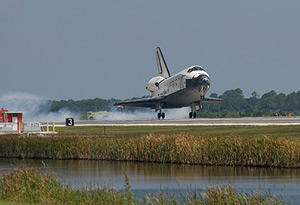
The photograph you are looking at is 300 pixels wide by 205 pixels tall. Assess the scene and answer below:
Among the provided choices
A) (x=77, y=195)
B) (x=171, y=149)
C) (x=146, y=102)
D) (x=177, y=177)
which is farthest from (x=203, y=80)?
(x=77, y=195)

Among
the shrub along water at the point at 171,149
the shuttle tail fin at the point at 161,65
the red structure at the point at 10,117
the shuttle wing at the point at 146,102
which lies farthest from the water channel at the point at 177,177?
the shuttle tail fin at the point at 161,65

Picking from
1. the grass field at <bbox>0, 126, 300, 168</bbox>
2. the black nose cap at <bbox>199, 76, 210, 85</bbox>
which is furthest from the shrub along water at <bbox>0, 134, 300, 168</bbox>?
the black nose cap at <bbox>199, 76, 210, 85</bbox>

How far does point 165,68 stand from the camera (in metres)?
102

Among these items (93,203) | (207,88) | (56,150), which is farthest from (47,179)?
(207,88)

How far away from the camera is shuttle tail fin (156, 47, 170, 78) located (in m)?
102

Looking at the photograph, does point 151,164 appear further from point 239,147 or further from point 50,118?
point 50,118

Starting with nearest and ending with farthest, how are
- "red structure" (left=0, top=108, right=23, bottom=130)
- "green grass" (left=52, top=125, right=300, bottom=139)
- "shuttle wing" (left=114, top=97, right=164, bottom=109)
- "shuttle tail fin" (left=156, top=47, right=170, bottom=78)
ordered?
1. "green grass" (left=52, top=125, right=300, bottom=139)
2. "red structure" (left=0, top=108, right=23, bottom=130)
3. "shuttle wing" (left=114, top=97, right=164, bottom=109)
4. "shuttle tail fin" (left=156, top=47, right=170, bottom=78)

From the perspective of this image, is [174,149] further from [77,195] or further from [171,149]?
[77,195]

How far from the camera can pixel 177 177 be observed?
31.3m

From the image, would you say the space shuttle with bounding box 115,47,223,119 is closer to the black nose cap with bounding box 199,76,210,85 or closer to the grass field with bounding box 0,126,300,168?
the black nose cap with bounding box 199,76,210,85

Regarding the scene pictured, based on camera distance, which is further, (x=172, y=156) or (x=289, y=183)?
(x=172, y=156)

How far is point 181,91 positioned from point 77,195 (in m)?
59.4

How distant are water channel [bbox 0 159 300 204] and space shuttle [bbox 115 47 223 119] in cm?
3987

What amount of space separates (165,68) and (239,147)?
6904 cm
